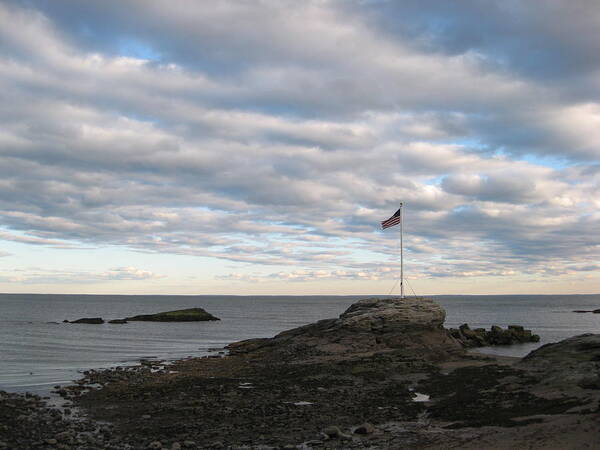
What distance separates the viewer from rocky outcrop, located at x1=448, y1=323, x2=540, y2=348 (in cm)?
5819

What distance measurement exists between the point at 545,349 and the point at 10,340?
55.3 meters

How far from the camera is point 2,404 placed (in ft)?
77.8

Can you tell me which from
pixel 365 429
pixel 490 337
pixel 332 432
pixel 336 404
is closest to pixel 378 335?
pixel 336 404

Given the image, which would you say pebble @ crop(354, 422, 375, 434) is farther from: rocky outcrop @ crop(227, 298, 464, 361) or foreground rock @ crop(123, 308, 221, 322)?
foreground rock @ crop(123, 308, 221, 322)

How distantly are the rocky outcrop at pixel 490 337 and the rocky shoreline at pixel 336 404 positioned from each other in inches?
738

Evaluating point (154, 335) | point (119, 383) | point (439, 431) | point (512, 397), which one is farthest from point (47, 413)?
point (154, 335)

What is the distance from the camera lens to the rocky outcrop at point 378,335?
40344 mm

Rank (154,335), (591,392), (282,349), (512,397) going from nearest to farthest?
1. (591,392)
2. (512,397)
3. (282,349)
4. (154,335)

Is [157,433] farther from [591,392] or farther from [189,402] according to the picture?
[591,392]

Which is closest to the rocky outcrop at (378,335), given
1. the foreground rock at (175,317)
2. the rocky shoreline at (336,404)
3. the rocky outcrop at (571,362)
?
the rocky shoreline at (336,404)

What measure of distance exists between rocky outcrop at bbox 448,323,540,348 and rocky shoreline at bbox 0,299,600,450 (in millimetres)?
18746

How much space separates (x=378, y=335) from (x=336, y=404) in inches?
778

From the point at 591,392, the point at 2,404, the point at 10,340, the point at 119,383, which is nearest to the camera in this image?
the point at 591,392

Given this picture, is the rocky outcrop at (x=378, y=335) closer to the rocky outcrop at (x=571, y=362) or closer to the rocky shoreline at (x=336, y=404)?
the rocky shoreline at (x=336, y=404)
